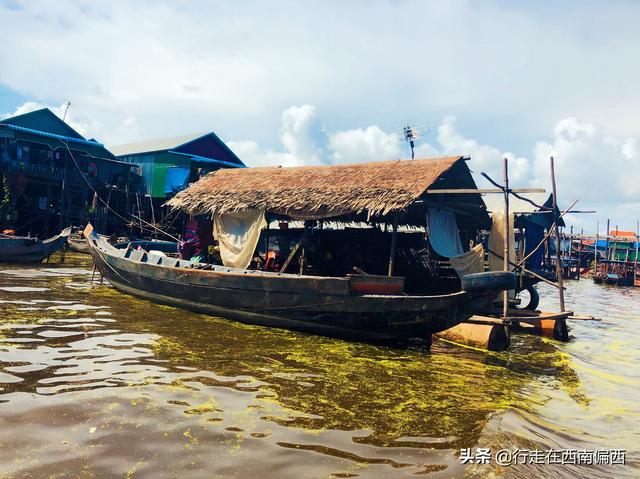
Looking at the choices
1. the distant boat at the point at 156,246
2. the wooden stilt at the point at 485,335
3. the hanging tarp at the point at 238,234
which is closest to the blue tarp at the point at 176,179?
the distant boat at the point at 156,246

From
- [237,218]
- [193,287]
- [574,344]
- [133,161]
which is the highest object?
[133,161]

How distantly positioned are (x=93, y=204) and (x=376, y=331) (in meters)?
23.5

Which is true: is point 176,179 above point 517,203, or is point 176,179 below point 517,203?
above

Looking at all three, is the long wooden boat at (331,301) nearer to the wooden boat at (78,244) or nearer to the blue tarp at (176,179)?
the wooden boat at (78,244)

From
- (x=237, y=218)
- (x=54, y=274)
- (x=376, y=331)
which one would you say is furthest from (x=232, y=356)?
(x=54, y=274)

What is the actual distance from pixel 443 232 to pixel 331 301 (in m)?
4.25

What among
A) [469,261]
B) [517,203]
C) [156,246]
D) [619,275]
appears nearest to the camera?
[469,261]

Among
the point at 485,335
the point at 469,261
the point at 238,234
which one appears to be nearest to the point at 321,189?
the point at 238,234

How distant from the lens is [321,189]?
439 inches

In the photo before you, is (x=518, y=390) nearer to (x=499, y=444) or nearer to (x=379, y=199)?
(x=499, y=444)

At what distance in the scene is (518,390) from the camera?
6.19m

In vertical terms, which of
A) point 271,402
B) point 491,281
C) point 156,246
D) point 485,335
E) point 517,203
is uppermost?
point 517,203

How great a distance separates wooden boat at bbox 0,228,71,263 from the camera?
16.5 m

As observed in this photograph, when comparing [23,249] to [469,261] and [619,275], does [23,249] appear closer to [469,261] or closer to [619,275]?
[469,261]
